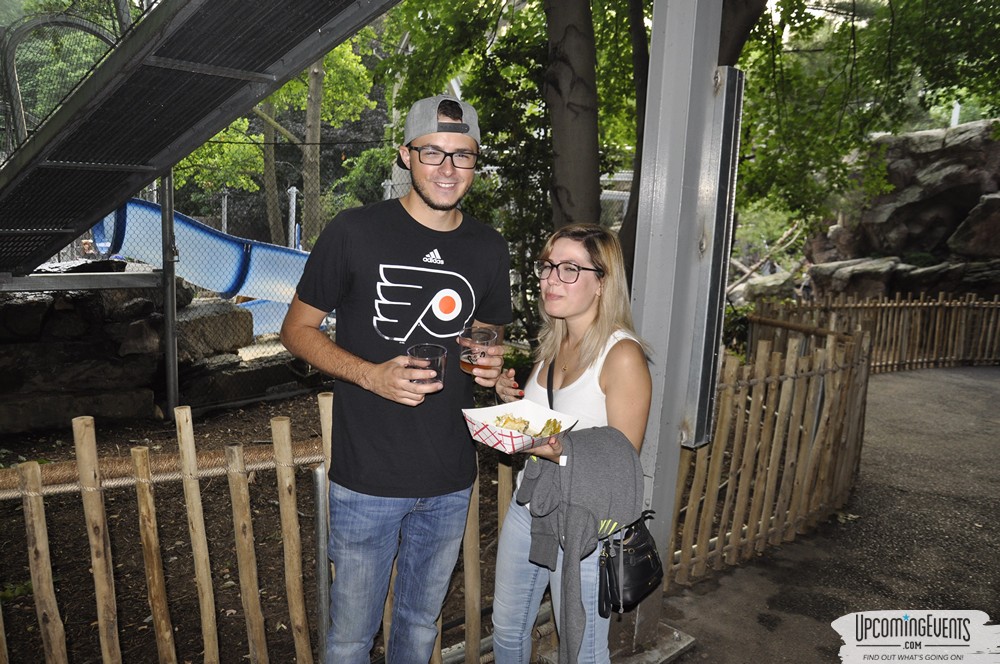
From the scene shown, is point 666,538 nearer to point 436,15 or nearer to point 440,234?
point 440,234

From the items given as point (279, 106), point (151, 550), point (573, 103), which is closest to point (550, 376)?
point (151, 550)

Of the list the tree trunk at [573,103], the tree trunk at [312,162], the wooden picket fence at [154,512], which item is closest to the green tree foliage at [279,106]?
the tree trunk at [312,162]

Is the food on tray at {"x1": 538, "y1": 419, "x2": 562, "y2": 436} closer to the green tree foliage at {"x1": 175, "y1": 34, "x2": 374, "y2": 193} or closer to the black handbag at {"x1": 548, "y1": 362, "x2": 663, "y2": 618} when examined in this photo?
the black handbag at {"x1": 548, "y1": 362, "x2": 663, "y2": 618}

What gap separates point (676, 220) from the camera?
125 inches

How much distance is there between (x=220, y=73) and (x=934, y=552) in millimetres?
6280

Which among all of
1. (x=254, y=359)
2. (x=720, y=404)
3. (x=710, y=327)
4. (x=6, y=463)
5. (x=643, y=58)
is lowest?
(x=6, y=463)

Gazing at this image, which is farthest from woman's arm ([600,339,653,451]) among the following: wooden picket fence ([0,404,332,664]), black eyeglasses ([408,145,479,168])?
wooden picket fence ([0,404,332,664])

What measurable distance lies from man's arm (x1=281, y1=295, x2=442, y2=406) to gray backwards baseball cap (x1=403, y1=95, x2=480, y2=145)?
0.74 metres

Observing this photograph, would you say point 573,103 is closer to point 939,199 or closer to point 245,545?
point 245,545

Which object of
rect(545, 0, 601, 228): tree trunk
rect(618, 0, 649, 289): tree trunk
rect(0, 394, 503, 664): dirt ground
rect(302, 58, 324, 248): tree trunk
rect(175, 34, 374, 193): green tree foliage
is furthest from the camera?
rect(175, 34, 374, 193): green tree foliage

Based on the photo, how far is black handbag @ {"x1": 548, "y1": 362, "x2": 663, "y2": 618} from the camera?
8.09 feet

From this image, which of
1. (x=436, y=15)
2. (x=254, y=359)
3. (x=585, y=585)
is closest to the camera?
(x=585, y=585)

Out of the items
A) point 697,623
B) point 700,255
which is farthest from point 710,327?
point 697,623

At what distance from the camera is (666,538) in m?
3.69
